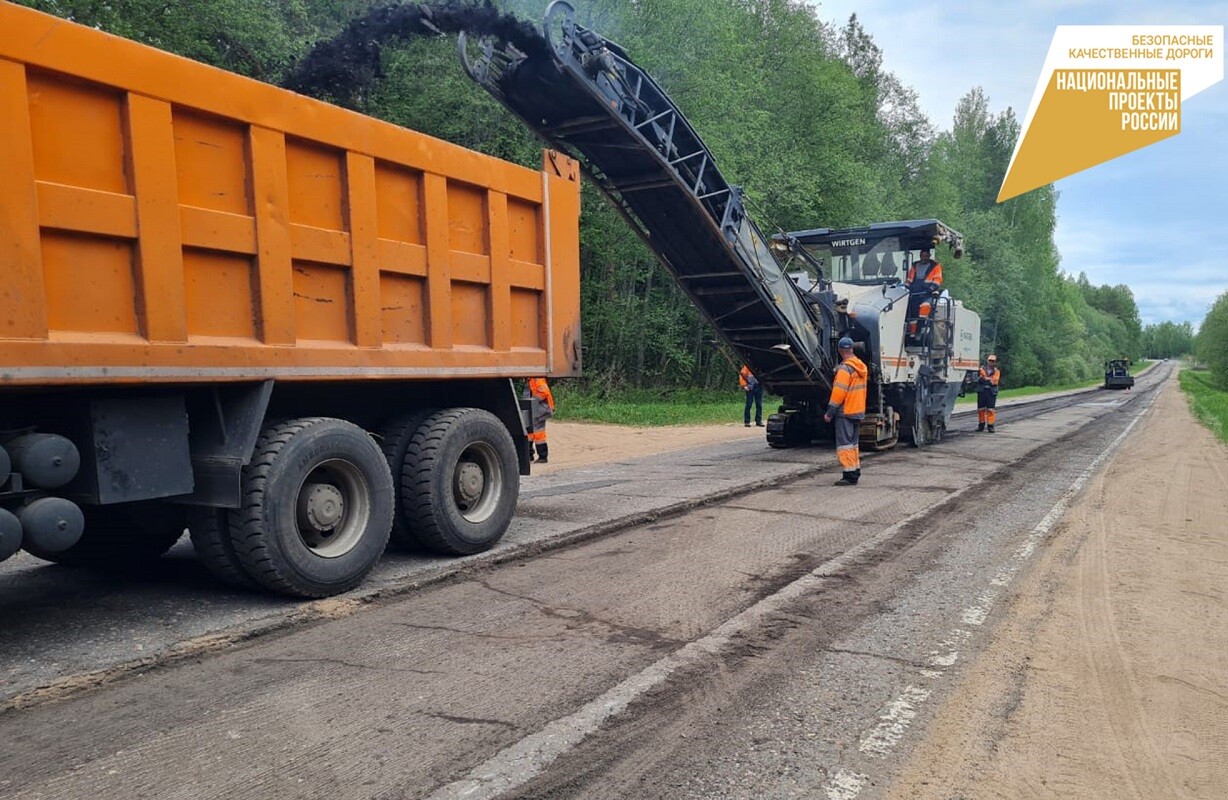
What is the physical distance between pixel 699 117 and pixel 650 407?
8.51 m

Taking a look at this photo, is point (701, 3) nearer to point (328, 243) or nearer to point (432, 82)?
point (432, 82)

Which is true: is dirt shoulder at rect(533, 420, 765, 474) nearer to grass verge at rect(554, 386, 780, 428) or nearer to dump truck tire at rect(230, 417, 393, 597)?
grass verge at rect(554, 386, 780, 428)

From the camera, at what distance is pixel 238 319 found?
14.3 feet

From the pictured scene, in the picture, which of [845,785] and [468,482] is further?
[468,482]

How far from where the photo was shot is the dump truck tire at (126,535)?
480 centimetres

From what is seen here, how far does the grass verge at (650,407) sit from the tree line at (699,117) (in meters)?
0.80

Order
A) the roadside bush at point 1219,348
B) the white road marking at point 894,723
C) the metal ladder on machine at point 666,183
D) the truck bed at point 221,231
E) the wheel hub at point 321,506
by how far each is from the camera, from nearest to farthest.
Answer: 1. the white road marking at point 894,723
2. the truck bed at point 221,231
3. the wheel hub at point 321,506
4. the metal ladder on machine at point 666,183
5. the roadside bush at point 1219,348

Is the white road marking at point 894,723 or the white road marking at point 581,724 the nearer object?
the white road marking at point 581,724

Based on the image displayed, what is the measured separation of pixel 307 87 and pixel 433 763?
17.4 ft

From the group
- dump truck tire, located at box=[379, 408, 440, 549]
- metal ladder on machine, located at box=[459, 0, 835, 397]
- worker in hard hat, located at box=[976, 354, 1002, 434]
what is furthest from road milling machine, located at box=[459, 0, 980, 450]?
dump truck tire, located at box=[379, 408, 440, 549]

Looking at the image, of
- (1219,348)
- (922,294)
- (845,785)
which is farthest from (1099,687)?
(1219,348)

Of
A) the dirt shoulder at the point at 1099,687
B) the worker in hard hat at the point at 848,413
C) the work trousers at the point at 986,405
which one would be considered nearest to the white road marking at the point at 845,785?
the dirt shoulder at the point at 1099,687

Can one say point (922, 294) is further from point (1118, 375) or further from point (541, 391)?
point (1118, 375)

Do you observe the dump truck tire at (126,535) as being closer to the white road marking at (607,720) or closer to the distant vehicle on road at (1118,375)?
the white road marking at (607,720)
